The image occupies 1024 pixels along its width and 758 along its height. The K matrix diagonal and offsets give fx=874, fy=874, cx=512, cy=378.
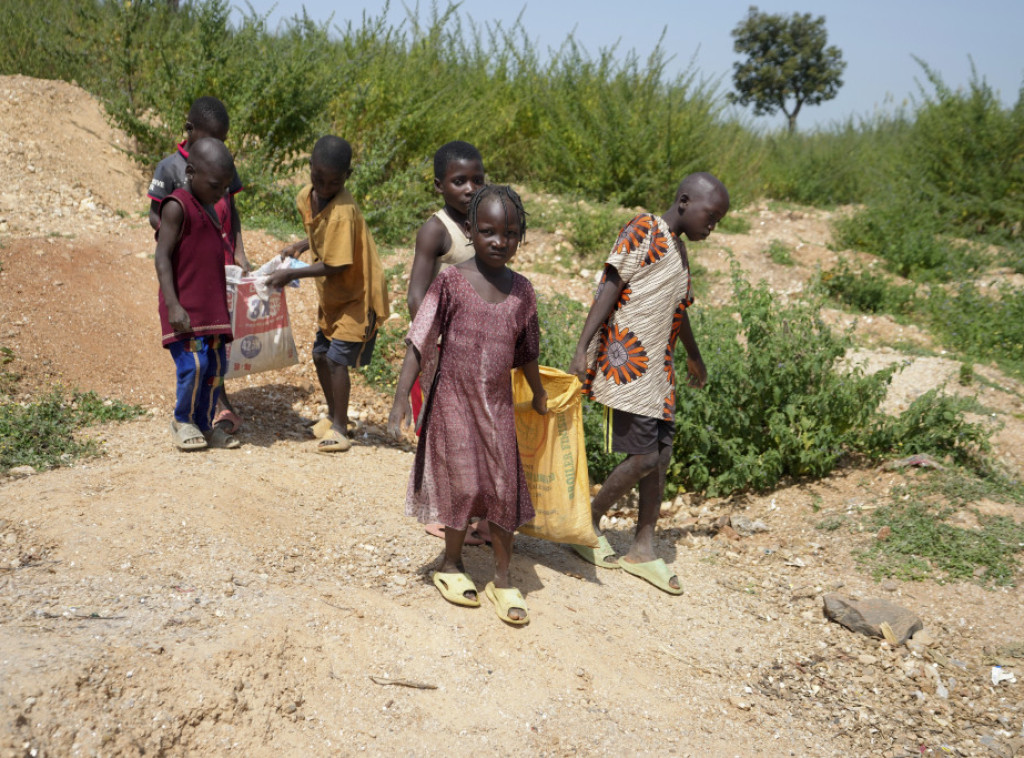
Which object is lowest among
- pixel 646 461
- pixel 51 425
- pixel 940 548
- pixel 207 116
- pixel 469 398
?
pixel 940 548

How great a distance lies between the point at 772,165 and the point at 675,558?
11.5 m

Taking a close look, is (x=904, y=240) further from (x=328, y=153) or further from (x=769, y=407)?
(x=328, y=153)

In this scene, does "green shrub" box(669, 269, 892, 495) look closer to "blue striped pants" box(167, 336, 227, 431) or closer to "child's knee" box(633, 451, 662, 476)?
"child's knee" box(633, 451, 662, 476)

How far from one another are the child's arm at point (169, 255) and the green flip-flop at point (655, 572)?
7.37 ft

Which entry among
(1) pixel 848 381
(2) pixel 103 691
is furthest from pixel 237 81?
(2) pixel 103 691

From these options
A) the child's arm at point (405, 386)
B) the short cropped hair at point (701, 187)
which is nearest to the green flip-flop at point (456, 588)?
the child's arm at point (405, 386)

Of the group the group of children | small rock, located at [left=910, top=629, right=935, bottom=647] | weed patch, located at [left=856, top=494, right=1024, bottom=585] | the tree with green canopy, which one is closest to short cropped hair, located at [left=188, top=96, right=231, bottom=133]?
the group of children

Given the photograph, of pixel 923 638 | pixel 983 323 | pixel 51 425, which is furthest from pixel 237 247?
pixel 983 323

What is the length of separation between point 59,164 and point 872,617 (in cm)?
747

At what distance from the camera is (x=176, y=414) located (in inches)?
164

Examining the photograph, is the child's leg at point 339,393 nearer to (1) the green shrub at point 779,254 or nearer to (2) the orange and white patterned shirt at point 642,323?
(2) the orange and white patterned shirt at point 642,323

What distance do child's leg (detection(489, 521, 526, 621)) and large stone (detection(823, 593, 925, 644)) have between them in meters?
1.48

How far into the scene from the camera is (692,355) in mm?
3771

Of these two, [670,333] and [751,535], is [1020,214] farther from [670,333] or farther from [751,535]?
[670,333]
